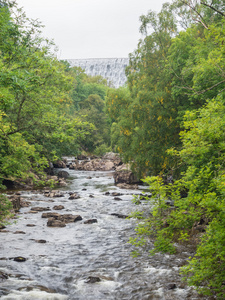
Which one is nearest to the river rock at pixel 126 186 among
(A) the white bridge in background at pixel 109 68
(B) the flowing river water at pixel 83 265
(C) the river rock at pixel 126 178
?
(C) the river rock at pixel 126 178

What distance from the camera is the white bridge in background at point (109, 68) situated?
151 meters

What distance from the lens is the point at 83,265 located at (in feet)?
38.8

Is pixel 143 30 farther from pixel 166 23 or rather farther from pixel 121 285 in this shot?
pixel 121 285

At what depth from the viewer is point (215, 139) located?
7.85m

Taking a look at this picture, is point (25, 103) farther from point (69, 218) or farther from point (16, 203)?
point (16, 203)

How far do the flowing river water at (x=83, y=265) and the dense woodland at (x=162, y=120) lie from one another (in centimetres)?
107

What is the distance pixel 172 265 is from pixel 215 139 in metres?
5.94

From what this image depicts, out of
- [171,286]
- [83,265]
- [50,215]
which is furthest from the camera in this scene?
[50,215]

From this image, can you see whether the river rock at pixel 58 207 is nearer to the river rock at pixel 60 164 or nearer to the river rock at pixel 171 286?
the river rock at pixel 171 286

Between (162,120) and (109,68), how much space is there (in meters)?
141

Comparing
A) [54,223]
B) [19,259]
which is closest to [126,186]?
[54,223]

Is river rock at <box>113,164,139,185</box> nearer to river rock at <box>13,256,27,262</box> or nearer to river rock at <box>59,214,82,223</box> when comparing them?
river rock at <box>59,214,82,223</box>

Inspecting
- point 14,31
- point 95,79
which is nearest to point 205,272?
point 14,31

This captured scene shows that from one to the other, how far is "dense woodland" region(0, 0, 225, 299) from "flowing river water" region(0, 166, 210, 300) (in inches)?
42.3
